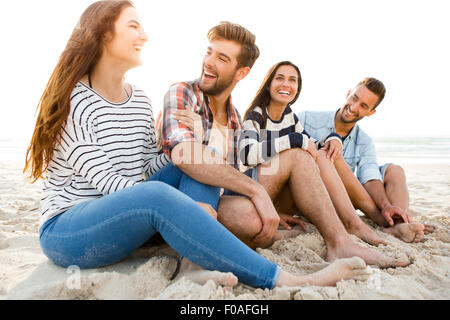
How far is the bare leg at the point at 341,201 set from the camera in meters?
2.34

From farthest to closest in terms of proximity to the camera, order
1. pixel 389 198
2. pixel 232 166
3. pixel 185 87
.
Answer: pixel 389 198, pixel 185 87, pixel 232 166

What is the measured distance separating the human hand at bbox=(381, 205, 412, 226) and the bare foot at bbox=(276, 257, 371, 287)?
1.23 metres

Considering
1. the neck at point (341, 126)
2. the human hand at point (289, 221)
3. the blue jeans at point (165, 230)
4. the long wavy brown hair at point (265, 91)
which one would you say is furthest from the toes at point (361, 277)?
the neck at point (341, 126)

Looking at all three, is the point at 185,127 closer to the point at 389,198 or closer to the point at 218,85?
the point at 218,85

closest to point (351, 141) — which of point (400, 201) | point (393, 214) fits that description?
point (400, 201)

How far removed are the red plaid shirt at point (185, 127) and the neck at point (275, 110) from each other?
31cm

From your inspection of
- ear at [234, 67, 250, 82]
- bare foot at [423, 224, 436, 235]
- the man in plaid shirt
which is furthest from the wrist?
ear at [234, 67, 250, 82]

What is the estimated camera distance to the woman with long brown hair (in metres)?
1.48

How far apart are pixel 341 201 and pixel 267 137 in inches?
30.2

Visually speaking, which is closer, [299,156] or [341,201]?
[299,156]

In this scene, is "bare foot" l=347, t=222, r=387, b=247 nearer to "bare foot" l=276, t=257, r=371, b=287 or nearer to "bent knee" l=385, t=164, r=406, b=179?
"bare foot" l=276, t=257, r=371, b=287

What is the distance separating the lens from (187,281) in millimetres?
1448
